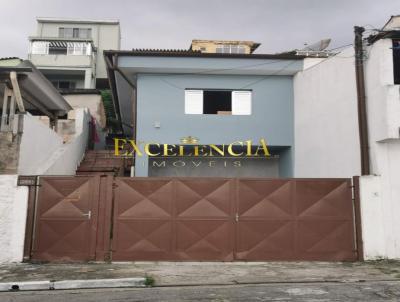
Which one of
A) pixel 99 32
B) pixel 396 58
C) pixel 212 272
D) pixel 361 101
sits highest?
pixel 99 32

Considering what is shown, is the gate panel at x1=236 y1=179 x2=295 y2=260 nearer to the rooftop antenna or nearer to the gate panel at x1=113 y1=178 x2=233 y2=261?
the gate panel at x1=113 y1=178 x2=233 y2=261

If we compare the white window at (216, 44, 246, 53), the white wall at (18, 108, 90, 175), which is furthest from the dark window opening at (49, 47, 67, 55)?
the white wall at (18, 108, 90, 175)

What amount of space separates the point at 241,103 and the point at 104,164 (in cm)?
598

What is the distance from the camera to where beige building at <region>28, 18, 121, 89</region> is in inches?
1407

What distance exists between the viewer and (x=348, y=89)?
38.7 ft

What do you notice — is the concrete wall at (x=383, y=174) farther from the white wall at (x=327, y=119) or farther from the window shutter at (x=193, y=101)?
the window shutter at (x=193, y=101)

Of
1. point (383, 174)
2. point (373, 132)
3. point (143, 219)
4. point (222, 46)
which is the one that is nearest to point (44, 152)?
point (143, 219)

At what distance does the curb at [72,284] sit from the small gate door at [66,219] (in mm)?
2048

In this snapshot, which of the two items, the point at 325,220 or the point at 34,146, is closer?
the point at 325,220

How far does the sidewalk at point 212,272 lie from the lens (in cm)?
810

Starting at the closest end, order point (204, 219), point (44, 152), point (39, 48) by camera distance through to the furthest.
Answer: point (204, 219) → point (44, 152) → point (39, 48)

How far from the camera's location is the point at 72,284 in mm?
7660

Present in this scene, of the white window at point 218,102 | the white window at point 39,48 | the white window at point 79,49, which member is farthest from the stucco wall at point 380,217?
the white window at point 39,48

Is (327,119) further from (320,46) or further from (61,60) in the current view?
(61,60)
